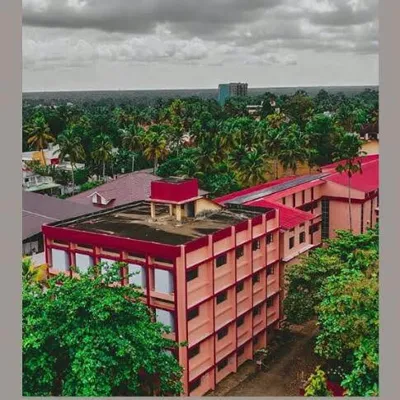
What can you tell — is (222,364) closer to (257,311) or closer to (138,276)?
(257,311)

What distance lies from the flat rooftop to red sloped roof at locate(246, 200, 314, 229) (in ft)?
8.32

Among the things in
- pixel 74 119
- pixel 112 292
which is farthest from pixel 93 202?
pixel 74 119

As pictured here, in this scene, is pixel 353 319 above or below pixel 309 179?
below

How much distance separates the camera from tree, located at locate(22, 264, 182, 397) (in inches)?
856

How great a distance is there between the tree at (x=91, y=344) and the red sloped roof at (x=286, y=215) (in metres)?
13.9

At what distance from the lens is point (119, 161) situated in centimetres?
8388

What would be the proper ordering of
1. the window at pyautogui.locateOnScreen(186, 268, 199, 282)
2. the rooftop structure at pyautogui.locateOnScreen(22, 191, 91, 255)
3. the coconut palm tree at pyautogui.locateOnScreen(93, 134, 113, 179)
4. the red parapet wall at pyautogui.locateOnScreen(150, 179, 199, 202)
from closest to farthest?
the window at pyautogui.locateOnScreen(186, 268, 199, 282) < the red parapet wall at pyautogui.locateOnScreen(150, 179, 199, 202) < the rooftop structure at pyautogui.locateOnScreen(22, 191, 91, 255) < the coconut palm tree at pyautogui.locateOnScreen(93, 134, 113, 179)

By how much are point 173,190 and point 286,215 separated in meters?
8.93

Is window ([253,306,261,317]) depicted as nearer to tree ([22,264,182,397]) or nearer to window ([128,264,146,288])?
window ([128,264,146,288])

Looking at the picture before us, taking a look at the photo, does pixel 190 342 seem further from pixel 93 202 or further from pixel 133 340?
pixel 93 202

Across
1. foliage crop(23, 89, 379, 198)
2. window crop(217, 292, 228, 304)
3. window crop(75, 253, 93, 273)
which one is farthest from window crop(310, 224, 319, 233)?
window crop(75, 253, 93, 273)

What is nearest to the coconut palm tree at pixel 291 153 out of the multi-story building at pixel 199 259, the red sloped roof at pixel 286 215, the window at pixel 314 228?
the window at pixel 314 228

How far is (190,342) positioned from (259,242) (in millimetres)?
7303

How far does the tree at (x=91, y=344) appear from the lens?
21.8m
